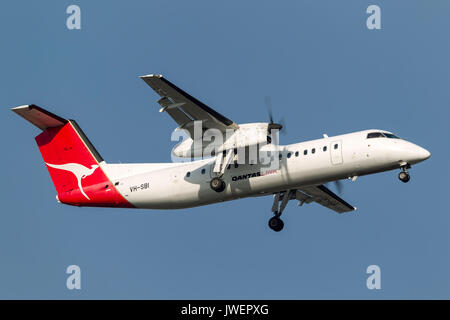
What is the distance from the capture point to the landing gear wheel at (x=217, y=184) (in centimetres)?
1867

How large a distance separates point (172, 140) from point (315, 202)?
5808 mm

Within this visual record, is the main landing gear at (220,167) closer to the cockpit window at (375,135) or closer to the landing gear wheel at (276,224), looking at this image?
the landing gear wheel at (276,224)

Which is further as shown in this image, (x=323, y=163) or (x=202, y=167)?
(x=202, y=167)

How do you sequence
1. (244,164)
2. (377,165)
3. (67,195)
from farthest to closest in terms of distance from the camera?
(67,195) → (244,164) → (377,165)

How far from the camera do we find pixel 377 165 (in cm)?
1752

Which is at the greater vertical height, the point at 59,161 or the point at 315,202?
the point at 59,161

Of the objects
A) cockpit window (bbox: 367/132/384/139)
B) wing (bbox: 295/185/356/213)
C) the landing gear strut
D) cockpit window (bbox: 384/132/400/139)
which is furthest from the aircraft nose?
wing (bbox: 295/185/356/213)

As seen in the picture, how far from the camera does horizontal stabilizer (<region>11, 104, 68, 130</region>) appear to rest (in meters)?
19.8

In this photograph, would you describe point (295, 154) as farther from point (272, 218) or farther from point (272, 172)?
point (272, 218)

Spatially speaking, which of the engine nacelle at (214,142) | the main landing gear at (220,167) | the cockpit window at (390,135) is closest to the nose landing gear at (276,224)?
the main landing gear at (220,167)

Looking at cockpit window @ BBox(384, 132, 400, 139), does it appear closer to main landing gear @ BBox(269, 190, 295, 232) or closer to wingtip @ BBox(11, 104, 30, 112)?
main landing gear @ BBox(269, 190, 295, 232)

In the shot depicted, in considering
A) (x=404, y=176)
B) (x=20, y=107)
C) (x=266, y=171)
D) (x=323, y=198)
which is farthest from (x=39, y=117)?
(x=404, y=176)

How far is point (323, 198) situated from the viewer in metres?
22.1

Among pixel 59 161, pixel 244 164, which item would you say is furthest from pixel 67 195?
pixel 244 164
